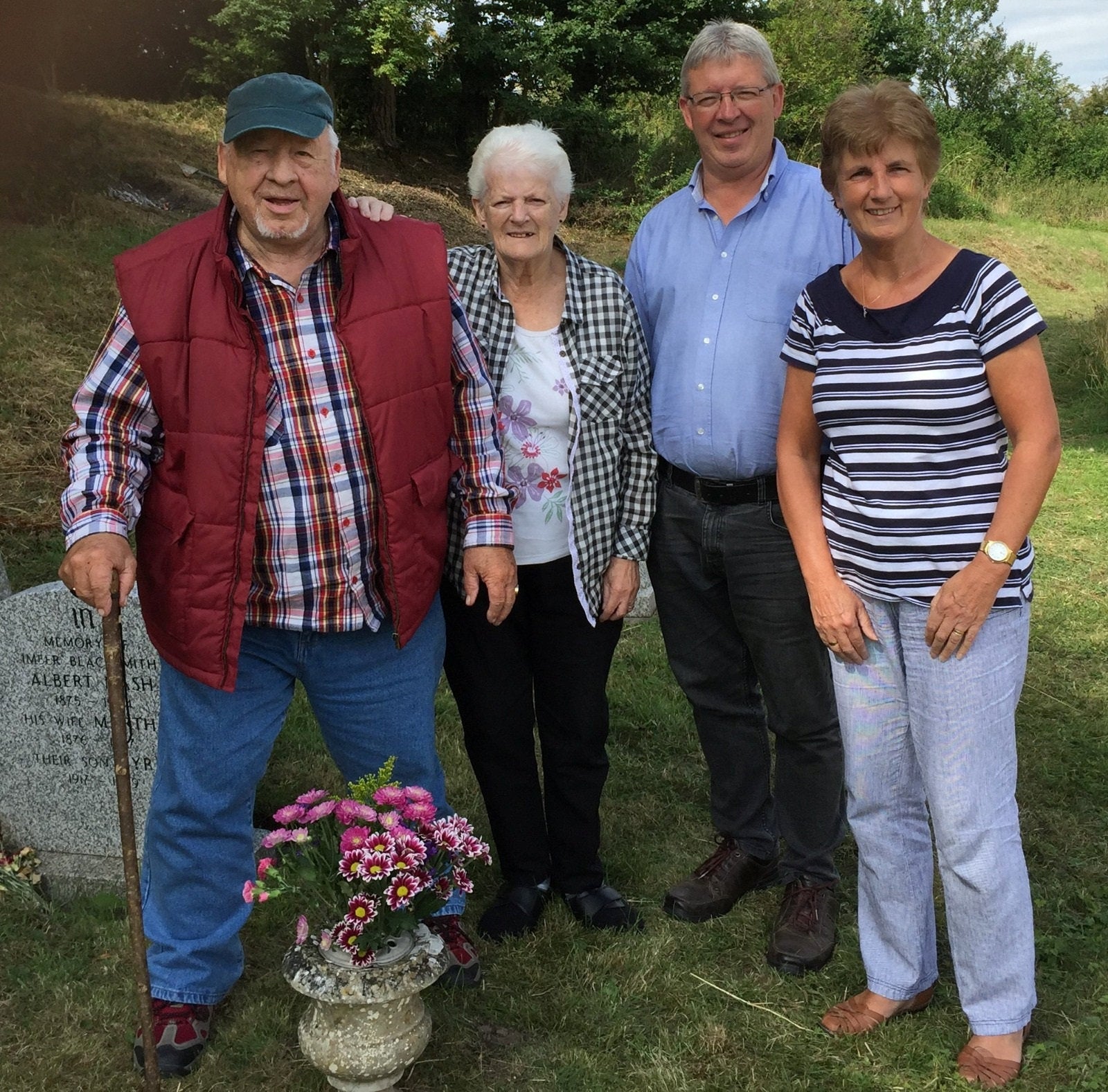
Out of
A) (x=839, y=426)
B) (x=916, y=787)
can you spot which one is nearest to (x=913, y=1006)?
(x=916, y=787)

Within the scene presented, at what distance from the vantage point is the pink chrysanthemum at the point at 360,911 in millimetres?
2451

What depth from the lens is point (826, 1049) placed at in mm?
2947

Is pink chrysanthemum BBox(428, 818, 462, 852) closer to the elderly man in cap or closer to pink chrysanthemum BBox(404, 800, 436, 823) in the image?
pink chrysanthemum BBox(404, 800, 436, 823)

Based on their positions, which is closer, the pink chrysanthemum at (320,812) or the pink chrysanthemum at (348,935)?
the pink chrysanthemum at (348,935)

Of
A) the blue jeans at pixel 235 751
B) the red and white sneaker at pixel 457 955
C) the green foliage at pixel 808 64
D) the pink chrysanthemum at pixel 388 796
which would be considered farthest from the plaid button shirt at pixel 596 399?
the green foliage at pixel 808 64

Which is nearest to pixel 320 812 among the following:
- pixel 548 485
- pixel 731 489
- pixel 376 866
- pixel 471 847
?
pixel 376 866

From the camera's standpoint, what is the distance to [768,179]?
307 centimetres

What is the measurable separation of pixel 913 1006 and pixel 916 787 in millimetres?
675

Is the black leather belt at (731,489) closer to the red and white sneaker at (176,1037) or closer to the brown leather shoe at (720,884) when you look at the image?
the brown leather shoe at (720,884)

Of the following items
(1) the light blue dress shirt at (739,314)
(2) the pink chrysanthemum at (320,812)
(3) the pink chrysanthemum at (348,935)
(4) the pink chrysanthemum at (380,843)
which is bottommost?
(3) the pink chrysanthemum at (348,935)

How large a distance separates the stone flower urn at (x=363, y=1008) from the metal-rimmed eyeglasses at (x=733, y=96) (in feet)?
7.20

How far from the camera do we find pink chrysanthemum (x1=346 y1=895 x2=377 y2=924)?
245cm

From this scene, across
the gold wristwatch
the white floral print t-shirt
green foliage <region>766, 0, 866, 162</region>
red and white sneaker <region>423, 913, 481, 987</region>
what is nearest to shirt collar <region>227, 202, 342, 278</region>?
the white floral print t-shirt

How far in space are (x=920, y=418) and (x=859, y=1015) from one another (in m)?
1.58
